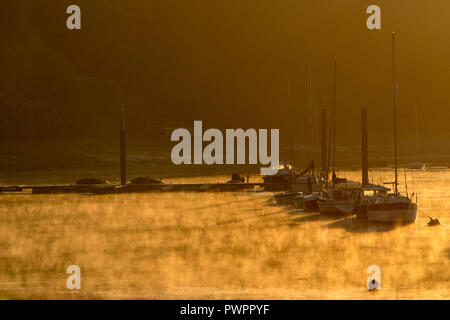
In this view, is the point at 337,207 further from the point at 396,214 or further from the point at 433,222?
the point at 433,222

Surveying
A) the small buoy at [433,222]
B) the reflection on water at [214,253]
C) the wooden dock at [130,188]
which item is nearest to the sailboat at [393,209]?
the reflection on water at [214,253]

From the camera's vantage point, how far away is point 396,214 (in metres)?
39.0

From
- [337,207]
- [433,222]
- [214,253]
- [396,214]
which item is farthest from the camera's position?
[337,207]

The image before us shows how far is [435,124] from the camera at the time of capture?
622 feet

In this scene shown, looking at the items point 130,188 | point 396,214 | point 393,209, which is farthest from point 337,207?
point 130,188

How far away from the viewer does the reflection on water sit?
2242cm

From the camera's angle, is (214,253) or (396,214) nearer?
(214,253)

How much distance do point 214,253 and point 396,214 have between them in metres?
12.4

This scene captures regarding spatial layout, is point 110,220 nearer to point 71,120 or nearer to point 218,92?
point 71,120

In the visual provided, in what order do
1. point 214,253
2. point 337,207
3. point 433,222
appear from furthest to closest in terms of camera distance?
point 337,207, point 433,222, point 214,253

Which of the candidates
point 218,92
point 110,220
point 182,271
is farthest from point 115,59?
point 182,271

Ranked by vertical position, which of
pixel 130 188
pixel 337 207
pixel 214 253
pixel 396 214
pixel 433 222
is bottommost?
pixel 214 253

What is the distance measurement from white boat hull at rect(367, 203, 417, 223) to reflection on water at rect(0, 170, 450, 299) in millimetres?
600

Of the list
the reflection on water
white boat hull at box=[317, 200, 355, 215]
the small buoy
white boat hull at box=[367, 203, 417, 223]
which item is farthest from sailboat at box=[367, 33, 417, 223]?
white boat hull at box=[317, 200, 355, 215]
